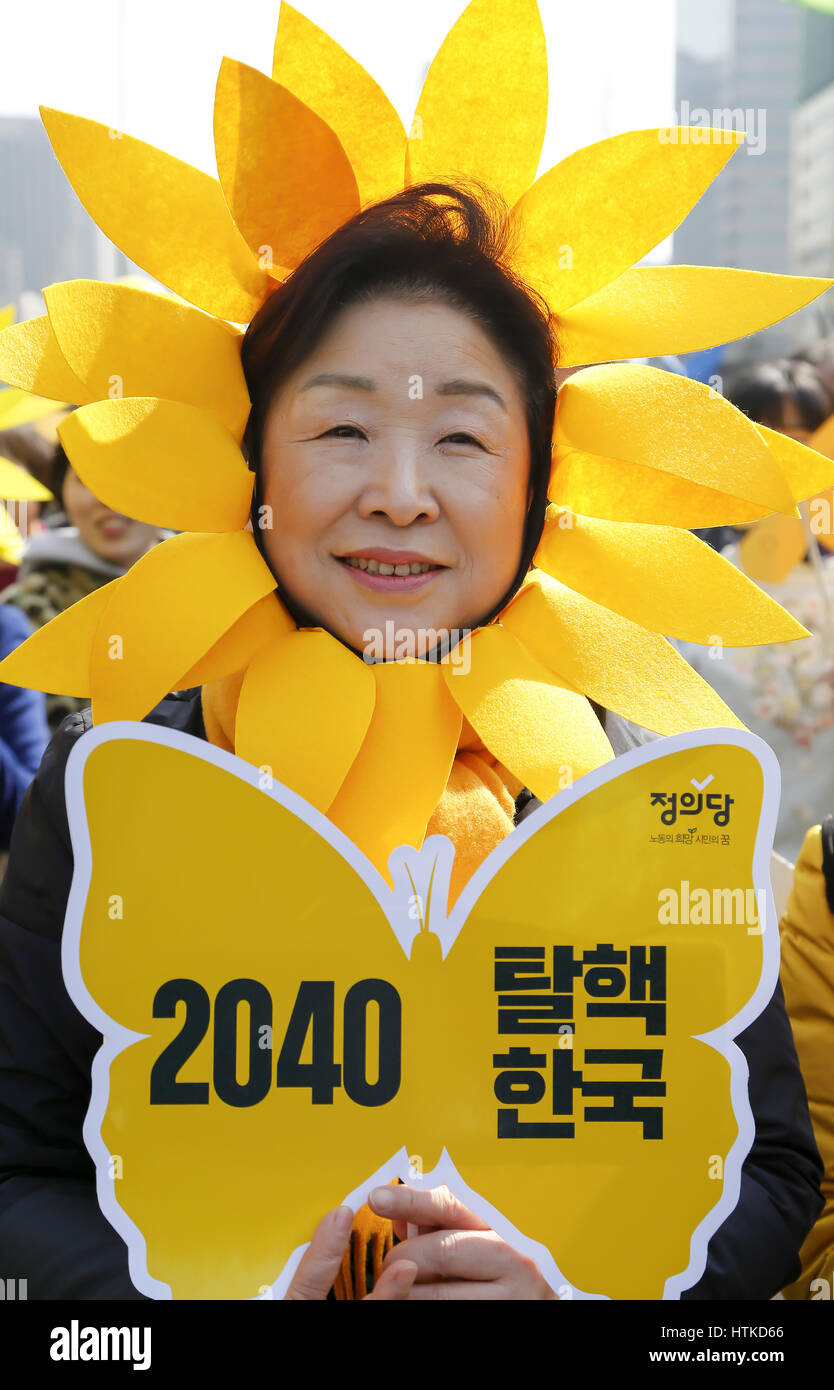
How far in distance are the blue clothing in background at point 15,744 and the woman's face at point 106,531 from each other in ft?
2.06

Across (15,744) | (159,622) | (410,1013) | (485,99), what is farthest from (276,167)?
(15,744)

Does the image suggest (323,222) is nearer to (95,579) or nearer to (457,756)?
(457,756)

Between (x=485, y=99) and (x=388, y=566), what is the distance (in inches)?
17.4

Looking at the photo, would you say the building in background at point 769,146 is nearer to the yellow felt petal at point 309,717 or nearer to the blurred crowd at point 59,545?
the yellow felt petal at point 309,717

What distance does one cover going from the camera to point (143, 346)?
1147 millimetres

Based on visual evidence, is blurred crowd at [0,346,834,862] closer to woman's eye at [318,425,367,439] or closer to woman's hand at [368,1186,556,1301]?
woman's eye at [318,425,367,439]

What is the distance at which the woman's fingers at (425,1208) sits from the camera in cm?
100

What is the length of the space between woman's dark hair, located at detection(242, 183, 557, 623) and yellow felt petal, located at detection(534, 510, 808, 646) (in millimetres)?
63

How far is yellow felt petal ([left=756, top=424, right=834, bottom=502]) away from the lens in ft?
3.99

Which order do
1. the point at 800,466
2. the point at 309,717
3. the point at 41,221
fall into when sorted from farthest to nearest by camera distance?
the point at 41,221 → the point at 800,466 → the point at 309,717

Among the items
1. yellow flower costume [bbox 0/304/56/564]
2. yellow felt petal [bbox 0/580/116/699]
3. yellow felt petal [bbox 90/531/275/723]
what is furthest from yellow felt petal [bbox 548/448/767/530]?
yellow flower costume [bbox 0/304/56/564]

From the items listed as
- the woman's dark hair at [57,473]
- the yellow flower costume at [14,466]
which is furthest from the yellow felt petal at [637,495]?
the woman's dark hair at [57,473]

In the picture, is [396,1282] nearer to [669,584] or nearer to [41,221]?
[669,584]

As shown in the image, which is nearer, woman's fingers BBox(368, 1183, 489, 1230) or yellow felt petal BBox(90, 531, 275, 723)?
woman's fingers BBox(368, 1183, 489, 1230)
